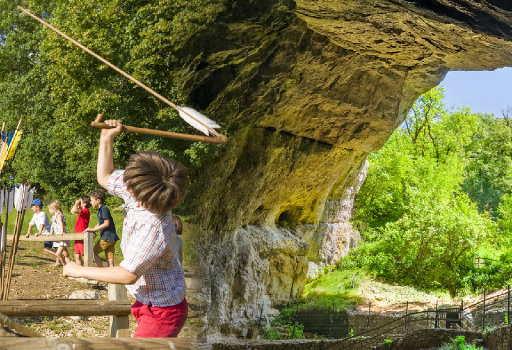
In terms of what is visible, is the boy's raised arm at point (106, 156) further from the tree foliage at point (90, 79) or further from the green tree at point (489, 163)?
the green tree at point (489, 163)

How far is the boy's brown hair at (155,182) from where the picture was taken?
2.74 feet

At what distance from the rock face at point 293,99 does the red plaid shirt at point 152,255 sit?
1.57 meters

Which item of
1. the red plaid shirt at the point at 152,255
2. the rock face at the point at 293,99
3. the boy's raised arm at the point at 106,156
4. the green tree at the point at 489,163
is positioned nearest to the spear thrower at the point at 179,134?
the boy's raised arm at the point at 106,156

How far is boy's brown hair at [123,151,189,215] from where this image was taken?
0.84 meters

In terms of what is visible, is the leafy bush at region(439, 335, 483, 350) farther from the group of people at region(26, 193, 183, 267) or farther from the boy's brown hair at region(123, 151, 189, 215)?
the boy's brown hair at region(123, 151, 189, 215)

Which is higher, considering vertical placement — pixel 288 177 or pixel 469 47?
pixel 469 47

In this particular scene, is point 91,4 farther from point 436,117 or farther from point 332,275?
point 436,117

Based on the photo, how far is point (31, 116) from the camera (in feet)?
31.6

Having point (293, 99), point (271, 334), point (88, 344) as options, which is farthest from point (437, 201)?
point (88, 344)

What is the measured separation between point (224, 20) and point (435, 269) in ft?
27.8

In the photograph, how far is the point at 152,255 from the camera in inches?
32.4

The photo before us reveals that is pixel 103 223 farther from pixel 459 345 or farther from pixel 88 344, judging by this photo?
pixel 459 345

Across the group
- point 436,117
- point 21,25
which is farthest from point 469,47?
→ point 21,25

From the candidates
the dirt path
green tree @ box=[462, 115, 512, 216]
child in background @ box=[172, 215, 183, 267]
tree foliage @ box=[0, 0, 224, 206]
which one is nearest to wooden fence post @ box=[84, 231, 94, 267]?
the dirt path
